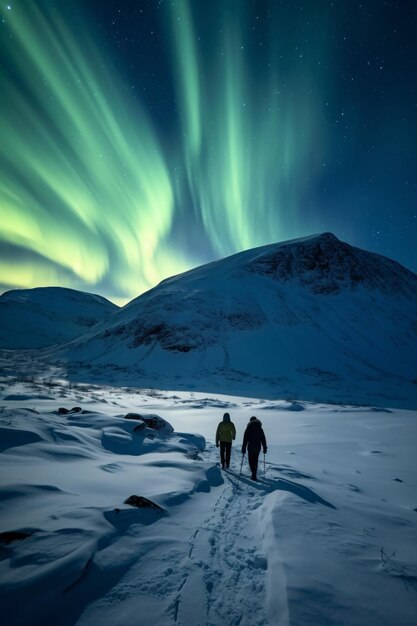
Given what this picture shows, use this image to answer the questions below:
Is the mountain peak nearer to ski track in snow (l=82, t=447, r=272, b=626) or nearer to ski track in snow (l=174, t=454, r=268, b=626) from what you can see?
ski track in snow (l=174, t=454, r=268, b=626)

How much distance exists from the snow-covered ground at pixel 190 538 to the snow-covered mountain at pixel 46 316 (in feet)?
275

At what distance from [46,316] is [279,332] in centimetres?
9534

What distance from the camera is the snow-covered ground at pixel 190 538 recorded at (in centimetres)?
248

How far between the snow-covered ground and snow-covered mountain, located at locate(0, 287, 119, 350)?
83882 millimetres

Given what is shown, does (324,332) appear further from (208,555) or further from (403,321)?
(208,555)

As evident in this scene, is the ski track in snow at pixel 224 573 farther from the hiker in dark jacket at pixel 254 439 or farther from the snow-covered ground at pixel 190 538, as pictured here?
the hiker in dark jacket at pixel 254 439

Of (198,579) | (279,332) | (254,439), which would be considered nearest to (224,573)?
(198,579)

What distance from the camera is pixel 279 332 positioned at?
153 feet

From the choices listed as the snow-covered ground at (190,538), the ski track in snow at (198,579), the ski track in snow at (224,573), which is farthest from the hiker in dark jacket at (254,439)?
the ski track in snow at (198,579)

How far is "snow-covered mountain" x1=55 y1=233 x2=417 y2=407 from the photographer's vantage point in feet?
112

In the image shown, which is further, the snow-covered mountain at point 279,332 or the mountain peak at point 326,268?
the mountain peak at point 326,268

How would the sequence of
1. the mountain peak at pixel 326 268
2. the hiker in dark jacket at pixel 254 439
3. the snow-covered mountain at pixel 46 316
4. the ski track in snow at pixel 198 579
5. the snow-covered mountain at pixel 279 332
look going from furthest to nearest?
the snow-covered mountain at pixel 46 316, the mountain peak at pixel 326 268, the snow-covered mountain at pixel 279 332, the hiker in dark jacket at pixel 254 439, the ski track in snow at pixel 198 579

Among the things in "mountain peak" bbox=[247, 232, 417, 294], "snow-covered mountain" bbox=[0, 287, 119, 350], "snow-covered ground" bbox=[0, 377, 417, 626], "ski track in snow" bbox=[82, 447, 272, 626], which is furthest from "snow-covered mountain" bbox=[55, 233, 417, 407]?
"snow-covered mountain" bbox=[0, 287, 119, 350]

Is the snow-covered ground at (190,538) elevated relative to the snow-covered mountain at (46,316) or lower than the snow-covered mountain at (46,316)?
lower
